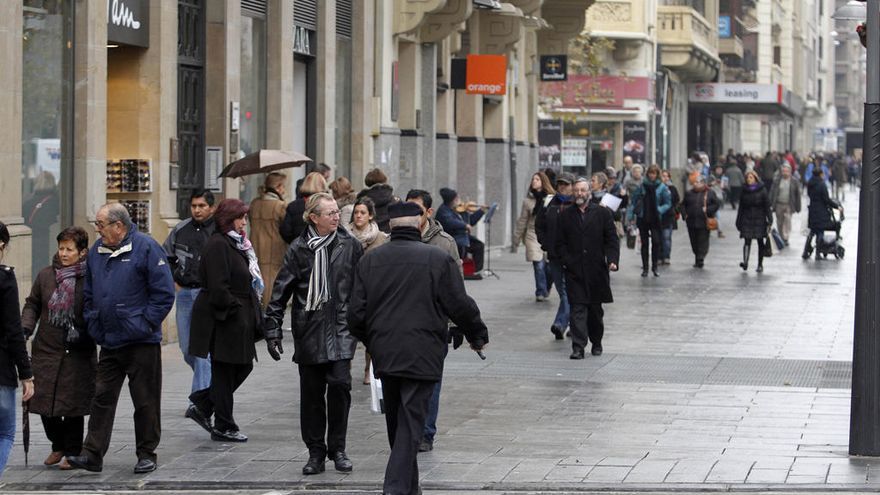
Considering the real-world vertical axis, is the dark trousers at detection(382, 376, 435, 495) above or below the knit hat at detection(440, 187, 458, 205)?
below

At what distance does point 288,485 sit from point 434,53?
62.4ft

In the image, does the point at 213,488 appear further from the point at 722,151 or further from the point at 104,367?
the point at 722,151

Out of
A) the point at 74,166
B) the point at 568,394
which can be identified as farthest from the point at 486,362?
the point at 74,166

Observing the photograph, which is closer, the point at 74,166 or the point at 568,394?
the point at 568,394

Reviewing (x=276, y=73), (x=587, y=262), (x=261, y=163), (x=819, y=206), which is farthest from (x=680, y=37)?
(x=261, y=163)

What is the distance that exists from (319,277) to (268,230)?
7443 millimetres

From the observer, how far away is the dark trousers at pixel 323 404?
10.4 metres

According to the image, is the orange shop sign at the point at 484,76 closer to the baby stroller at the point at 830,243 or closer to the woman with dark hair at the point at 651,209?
the woman with dark hair at the point at 651,209

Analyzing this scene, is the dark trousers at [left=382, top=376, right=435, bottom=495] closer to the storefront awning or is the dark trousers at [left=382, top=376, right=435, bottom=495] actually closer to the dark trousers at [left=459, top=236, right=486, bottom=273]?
the dark trousers at [left=459, top=236, right=486, bottom=273]

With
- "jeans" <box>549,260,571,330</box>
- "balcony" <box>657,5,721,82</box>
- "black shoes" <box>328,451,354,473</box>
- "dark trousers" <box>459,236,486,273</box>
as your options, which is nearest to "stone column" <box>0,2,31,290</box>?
"black shoes" <box>328,451,354,473</box>

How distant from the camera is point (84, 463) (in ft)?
33.8

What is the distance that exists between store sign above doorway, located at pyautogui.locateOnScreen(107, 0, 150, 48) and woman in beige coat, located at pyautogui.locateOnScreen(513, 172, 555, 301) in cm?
617

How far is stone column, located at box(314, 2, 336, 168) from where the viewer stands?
77.2 ft

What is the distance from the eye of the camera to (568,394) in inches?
549
